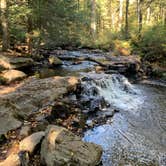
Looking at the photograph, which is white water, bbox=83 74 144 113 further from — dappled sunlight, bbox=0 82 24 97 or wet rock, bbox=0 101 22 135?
wet rock, bbox=0 101 22 135

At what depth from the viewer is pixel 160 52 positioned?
1518 cm

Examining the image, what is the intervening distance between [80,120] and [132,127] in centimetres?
160

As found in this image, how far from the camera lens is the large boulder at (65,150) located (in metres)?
5.26

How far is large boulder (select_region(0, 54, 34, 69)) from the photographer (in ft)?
35.9

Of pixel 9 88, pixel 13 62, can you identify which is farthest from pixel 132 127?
pixel 13 62

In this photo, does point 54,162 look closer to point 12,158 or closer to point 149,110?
point 12,158

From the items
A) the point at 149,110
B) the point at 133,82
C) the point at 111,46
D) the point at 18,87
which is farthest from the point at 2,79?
the point at 111,46

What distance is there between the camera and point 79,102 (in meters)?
9.04

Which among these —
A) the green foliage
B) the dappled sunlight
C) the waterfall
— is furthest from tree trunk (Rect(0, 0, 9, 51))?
the green foliage

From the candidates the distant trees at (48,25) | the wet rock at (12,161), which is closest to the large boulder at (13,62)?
the distant trees at (48,25)

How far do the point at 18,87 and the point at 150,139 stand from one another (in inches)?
184

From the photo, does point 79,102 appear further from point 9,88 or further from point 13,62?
point 13,62

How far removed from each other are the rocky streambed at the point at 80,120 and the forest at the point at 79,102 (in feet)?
0.06

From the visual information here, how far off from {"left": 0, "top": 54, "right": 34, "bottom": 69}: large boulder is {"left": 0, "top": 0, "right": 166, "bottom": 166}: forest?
0.05 metres
